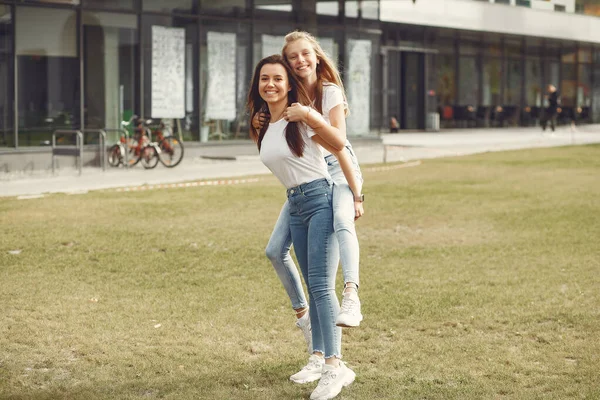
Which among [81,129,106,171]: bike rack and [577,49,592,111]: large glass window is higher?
[577,49,592,111]: large glass window

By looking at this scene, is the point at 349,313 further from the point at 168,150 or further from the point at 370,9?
the point at 370,9

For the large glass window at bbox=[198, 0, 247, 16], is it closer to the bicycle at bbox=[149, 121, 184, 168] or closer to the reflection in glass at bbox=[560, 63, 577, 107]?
the bicycle at bbox=[149, 121, 184, 168]

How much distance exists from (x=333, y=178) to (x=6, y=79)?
16.6 metres

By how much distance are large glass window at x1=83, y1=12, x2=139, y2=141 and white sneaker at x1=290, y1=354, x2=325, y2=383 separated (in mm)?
17440

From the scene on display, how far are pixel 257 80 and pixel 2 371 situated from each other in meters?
2.24

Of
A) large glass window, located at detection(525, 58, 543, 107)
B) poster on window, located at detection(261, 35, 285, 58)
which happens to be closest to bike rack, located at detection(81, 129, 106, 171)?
poster on window, located at detection(261, 35, 285, 58)

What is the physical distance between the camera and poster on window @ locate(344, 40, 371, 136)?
29.1 meters

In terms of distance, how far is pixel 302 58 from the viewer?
5.72 m

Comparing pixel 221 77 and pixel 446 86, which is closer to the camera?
pixel 221 77

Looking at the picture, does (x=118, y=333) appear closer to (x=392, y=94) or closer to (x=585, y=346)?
(x=585, y=346)

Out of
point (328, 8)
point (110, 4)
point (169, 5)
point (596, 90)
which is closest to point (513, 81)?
point (596, 90)

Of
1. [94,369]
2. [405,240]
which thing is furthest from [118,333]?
[405,240]

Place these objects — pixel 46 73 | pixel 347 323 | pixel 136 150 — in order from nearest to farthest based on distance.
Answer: pixel 347 323, pixel 136 150, pixel 46 73

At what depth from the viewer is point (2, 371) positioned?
6.17 m
